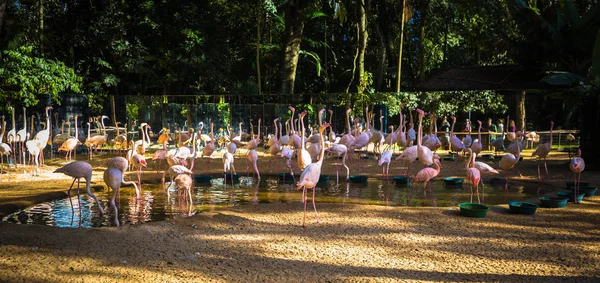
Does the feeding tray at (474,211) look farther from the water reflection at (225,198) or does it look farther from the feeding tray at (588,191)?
the feeding tray at (588,191)

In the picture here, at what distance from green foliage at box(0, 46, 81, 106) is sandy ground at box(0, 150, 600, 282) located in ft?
33.9

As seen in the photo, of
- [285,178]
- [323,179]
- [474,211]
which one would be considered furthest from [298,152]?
[474,211]

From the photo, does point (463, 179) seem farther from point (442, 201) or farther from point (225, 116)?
point (225, 116)

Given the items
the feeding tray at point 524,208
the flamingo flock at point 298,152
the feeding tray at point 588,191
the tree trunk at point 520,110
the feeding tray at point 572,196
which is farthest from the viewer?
the tree trunk at point 520,110

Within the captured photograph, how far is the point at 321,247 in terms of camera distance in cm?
654

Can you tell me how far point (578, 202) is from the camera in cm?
948

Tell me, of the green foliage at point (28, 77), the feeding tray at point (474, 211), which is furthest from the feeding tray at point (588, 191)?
the green foliage at point (28, 77)

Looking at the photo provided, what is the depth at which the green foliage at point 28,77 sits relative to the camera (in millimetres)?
17656

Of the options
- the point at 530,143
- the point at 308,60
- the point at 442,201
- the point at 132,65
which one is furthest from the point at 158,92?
the point at 442,201

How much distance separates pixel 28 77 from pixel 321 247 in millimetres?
15645

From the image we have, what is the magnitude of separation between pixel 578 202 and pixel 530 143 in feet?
31.3

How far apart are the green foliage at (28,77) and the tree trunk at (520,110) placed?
16968 millimetres

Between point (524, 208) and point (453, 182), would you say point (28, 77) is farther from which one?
point (524, 208)

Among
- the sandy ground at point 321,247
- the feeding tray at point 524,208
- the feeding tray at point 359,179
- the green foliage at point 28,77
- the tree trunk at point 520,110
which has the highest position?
the green foliage at point 28,77
